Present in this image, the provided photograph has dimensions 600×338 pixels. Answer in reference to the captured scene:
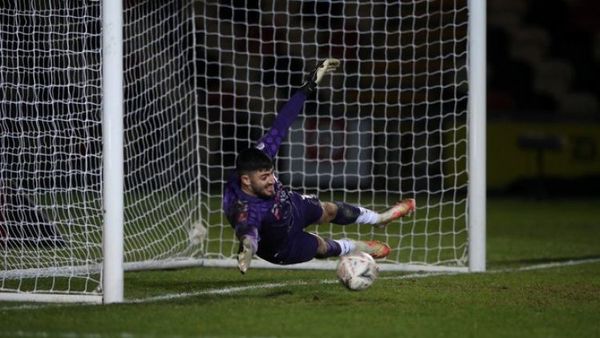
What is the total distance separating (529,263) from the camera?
429 inches

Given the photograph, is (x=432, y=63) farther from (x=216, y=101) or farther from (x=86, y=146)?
(x=86, y=146)

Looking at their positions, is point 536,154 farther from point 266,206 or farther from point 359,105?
point 266,206

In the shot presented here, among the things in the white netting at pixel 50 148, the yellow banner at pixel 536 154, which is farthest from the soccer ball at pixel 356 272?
the yellow banner at pixel 536 154

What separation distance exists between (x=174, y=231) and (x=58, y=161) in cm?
196

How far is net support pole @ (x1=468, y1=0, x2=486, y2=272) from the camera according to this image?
996 cm

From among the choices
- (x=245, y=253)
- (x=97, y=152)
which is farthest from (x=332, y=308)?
(x=97, y=152)

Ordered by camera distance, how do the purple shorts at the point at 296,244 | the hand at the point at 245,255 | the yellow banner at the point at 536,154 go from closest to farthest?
1. the hand at the point at 245,255
2. the purple shorts at the point at 296,244
3. the yellow banner at the point at 536,154

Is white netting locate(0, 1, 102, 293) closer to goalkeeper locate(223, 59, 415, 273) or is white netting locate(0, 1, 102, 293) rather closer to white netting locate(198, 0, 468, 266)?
goalkeeper locate(223, 59, 415, 273)

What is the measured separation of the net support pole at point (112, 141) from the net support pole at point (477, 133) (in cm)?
337

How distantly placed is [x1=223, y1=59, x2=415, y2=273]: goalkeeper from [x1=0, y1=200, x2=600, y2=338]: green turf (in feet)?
1.03

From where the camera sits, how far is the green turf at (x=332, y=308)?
6.77m

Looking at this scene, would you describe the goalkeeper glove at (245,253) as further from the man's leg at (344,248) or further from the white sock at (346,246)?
the white sock at (346,246)

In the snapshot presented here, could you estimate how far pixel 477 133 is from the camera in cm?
999

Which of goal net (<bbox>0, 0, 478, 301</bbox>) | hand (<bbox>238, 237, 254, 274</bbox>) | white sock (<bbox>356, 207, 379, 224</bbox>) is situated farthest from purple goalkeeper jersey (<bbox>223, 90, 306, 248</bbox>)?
goal net (<bbox>0, 0, 478, 301</bbox>)
